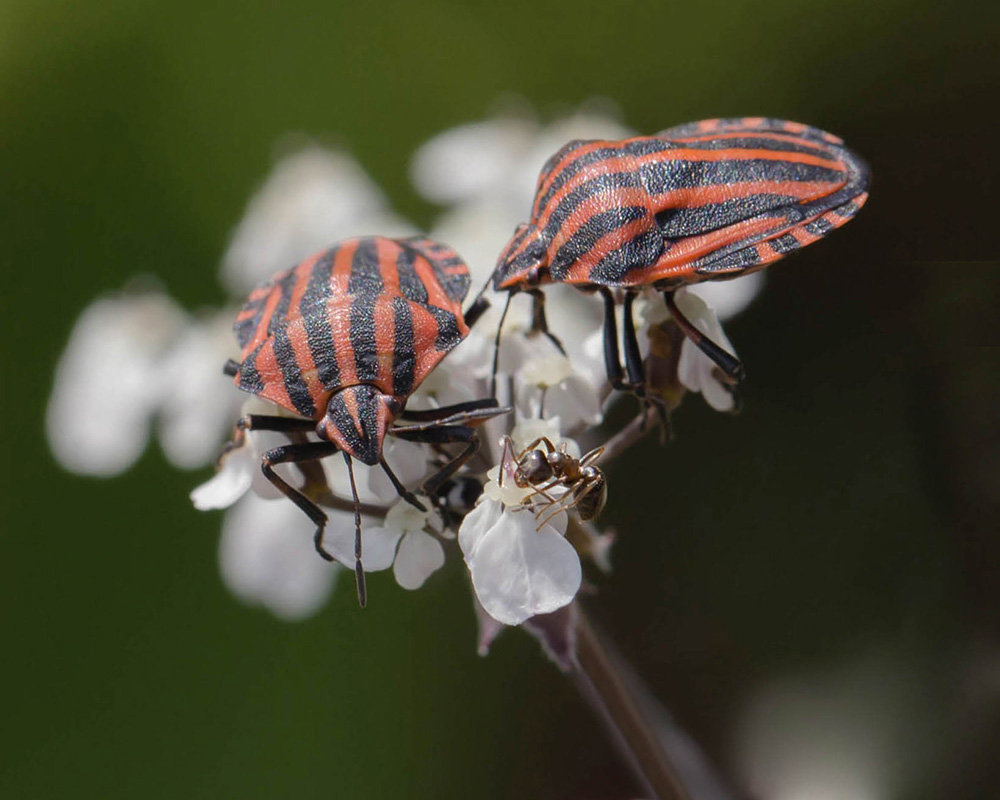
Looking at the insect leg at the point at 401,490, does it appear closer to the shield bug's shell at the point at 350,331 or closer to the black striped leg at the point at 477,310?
the shield bug's shell at the point at 350,331

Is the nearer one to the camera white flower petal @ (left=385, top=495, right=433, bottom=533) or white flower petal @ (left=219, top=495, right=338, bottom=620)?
white flower petal @ (left=385, top=495, right=433, bottom=533)

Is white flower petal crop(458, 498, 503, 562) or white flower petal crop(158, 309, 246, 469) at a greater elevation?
white flower petal crop(158, 309, 246, 469)

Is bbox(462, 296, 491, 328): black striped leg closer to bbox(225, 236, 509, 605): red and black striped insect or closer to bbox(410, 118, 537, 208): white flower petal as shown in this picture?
bbox(225, 236, 509, 605): red and black striped insect

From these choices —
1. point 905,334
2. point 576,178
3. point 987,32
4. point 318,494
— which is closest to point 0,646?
point 318,494

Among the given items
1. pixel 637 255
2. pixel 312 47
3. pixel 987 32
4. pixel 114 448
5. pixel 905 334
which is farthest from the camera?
pixel 312 47

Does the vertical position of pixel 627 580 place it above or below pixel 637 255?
below

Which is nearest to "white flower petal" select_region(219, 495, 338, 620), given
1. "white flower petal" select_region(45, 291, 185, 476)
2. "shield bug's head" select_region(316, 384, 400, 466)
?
"white flower petal" select_region(45, 291, 185, 476)

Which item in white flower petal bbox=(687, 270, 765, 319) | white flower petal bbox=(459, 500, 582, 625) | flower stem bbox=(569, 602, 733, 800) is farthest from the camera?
white flower petal bbox=(687, 270, 765, 319)

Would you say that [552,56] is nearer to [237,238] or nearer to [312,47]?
[312,47]
